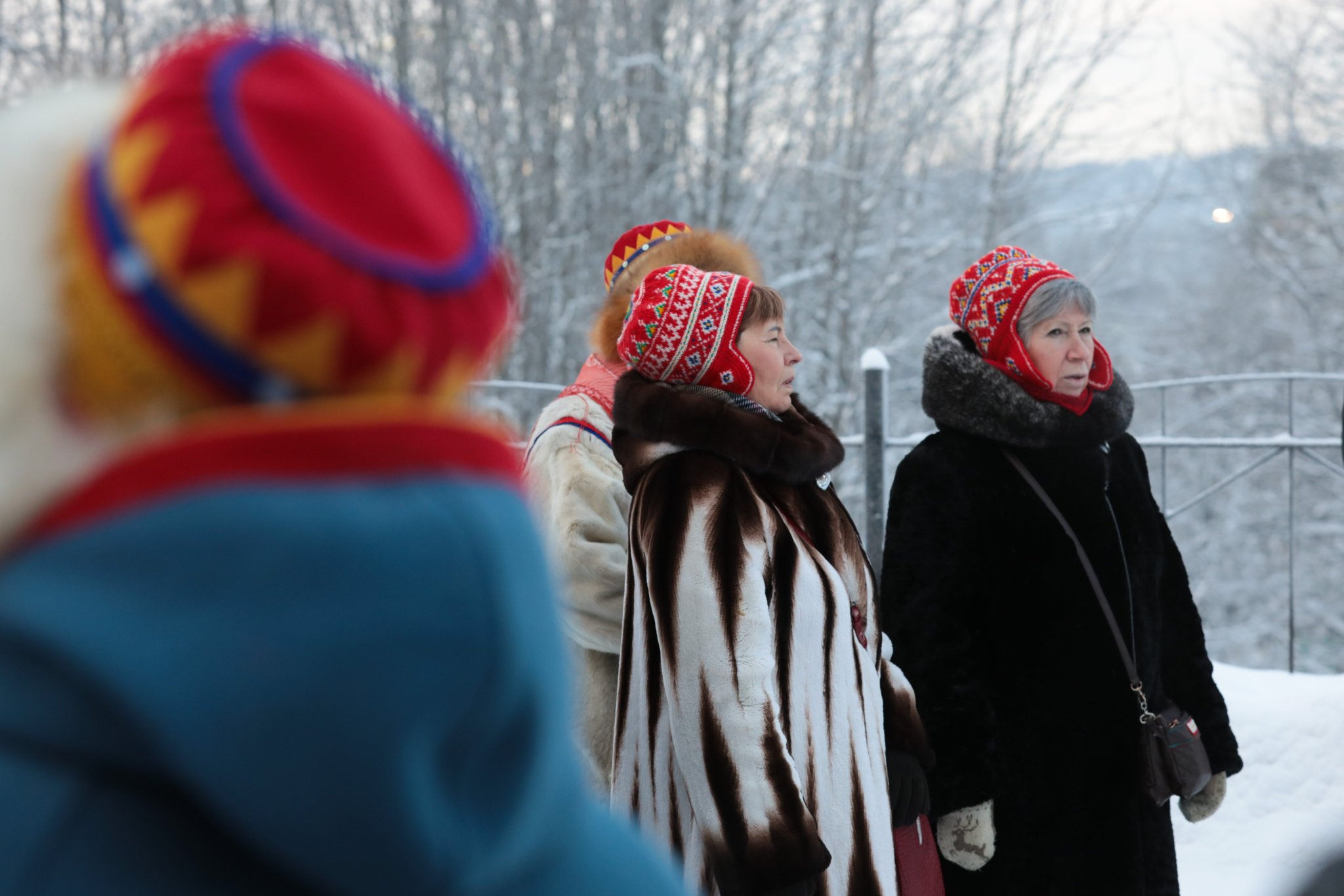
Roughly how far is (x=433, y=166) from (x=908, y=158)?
11.8 m

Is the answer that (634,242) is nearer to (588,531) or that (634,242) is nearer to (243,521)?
(588,531)

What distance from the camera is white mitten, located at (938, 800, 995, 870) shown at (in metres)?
2.63

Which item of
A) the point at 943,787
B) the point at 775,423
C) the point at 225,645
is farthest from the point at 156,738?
the point at 943,787

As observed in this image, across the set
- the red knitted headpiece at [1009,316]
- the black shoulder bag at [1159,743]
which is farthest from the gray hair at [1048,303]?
the black shoulder bag at [1159,743]

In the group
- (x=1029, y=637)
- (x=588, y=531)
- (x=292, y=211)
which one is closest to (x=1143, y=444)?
(x=1029, y=637)

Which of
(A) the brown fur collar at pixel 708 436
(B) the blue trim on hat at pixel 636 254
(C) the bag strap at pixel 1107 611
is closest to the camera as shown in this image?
(A) the brown fur collar at pixel 708 436

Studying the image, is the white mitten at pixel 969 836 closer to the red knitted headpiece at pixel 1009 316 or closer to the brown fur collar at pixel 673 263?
the red knitted headpiece at pixel 1009 316

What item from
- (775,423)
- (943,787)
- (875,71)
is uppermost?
(875,71)

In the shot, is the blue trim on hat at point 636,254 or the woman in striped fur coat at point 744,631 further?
the blue trim on hat at point 636,254

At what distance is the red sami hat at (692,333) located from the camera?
2.39 metres

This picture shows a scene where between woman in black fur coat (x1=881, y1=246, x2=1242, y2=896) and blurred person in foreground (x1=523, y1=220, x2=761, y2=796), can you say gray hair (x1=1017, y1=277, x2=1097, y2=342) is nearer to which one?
woman in black fur coat (x1=881, y1=246, x2=1242, y2=896)

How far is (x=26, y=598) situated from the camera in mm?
574

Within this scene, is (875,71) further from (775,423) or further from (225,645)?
(225,645)

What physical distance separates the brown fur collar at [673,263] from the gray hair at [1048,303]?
792 mm
